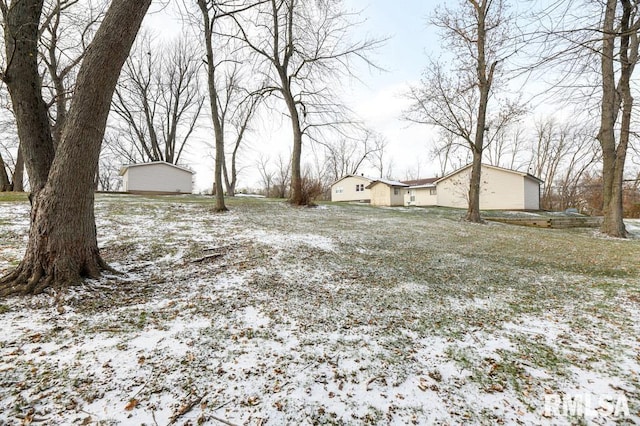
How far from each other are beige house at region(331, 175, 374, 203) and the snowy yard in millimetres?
28276

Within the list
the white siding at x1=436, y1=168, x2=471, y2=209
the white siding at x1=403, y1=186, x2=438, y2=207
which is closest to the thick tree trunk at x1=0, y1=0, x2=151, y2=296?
the white siding at x1=436, y1=168, x2=471, y2=209

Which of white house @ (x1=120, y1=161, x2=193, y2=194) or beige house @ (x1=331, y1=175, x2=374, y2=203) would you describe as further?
beige house @ (x1=331, y1=175, x2=374, y2=203)

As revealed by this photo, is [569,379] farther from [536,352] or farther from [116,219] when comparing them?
[116,219]

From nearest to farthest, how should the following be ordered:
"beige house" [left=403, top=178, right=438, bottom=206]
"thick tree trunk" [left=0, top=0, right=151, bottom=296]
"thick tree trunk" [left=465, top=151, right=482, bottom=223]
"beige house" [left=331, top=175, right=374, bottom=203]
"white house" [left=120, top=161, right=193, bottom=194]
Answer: "thick tree trunk" [left=0, top=0, right=151, bottom=296] < "thick tree trunk" [left=465, top=151, right=482, bottom=223] < "white house" [left=120, top=161, right=193, bottom=194] < "beige house" [left=403, top=178, right=438, bottom=206] < "beige house" [left=331, top=175, right=374, bottom=203]

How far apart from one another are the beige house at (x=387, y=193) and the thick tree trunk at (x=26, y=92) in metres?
26.7


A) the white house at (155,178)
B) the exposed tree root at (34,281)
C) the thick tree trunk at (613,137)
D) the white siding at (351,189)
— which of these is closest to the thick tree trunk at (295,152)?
the exposed tree root at (34,281)

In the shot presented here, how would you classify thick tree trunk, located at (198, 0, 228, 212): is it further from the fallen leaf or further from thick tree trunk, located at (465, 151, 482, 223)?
thick tree trunk, located at (465, 151, 482, 223)

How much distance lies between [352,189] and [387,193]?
739 cm

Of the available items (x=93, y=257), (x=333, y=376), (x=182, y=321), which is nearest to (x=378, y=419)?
(x=333, y=376)

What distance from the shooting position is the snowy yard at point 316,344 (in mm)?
1727

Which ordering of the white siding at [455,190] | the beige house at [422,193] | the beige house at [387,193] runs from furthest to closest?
the beige house at [422,193]
the beige house at [387,193]
the white siding at [455,190]

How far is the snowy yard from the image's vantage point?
5.66ft

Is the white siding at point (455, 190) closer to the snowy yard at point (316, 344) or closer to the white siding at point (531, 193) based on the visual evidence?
the white siding at point (531, 193)

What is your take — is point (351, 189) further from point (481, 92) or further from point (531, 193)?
point (481, 92)
